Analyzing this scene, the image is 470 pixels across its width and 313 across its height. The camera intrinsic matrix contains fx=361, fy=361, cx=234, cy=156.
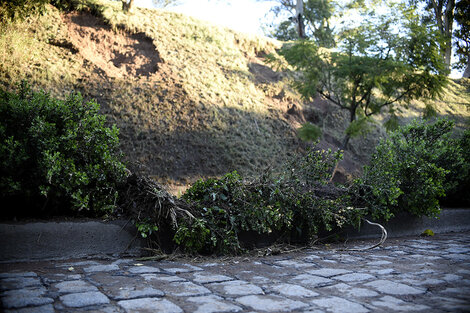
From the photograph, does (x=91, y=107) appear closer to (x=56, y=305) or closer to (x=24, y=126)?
(x=24, y=126)

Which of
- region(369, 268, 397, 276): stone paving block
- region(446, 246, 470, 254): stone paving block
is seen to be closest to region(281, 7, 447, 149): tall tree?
region(446, 246, 470, 254): stone paving block

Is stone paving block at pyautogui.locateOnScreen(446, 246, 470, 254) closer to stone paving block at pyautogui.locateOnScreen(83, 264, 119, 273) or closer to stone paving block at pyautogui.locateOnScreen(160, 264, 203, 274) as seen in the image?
stone paving block at pyautogui.locateOnScreen(160, 264, 203, 274)

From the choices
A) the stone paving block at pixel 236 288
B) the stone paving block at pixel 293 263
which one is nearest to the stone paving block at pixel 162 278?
the stone paving block at pixel 236 288

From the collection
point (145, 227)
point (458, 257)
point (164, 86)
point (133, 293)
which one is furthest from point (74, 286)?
point (164, 86)

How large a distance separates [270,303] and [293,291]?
0.33 meters

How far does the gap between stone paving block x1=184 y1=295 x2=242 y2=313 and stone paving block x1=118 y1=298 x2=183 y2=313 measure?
0.09 meters

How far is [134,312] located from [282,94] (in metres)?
10.4

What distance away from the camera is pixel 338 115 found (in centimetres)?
1288

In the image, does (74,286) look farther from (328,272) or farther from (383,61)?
(383,61)

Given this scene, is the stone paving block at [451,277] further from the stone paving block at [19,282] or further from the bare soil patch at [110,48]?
the bare soil patch at [110,48]

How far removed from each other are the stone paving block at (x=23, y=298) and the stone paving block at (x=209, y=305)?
0.81 metres

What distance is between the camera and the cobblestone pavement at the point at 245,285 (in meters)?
2.09

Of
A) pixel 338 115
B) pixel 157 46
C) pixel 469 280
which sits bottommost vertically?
pixel 469 280

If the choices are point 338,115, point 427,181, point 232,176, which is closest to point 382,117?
point 338,115
